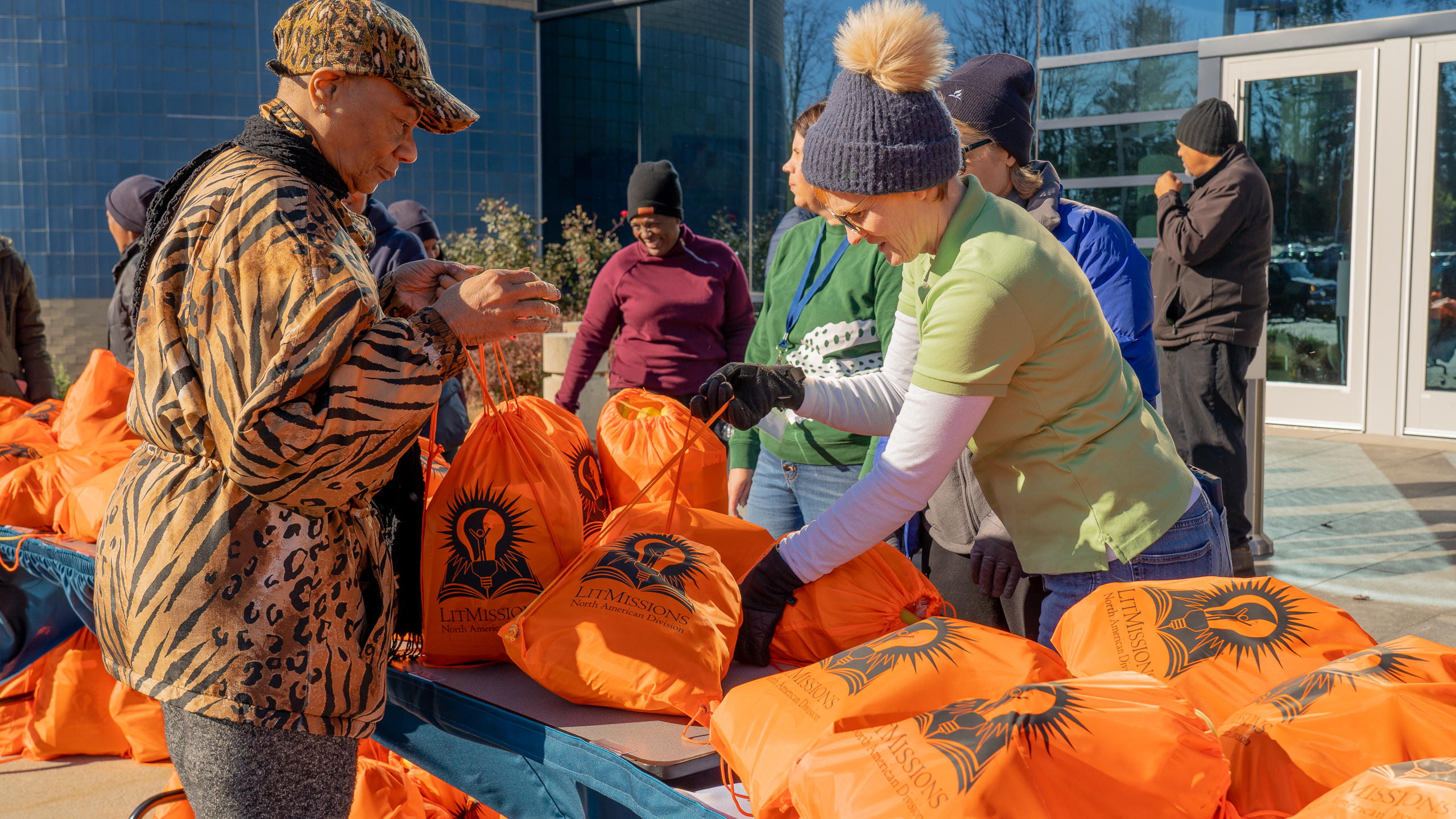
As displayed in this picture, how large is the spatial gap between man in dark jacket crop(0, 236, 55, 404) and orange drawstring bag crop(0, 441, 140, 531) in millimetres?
1827

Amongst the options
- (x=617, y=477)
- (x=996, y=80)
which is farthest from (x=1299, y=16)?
(x=617, y=477)

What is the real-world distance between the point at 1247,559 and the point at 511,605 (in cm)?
388

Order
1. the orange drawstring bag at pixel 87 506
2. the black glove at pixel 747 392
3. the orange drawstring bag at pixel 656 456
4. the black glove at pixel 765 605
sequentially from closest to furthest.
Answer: the black glove at pixel 765 605 → the black glove at pixel 747 392 → the orange drawstring bag at pixel 656 456 → the orange drawstring bag at pixel 87 506

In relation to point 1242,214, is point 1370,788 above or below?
below

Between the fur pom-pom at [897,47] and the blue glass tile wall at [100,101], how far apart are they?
9.21 meters

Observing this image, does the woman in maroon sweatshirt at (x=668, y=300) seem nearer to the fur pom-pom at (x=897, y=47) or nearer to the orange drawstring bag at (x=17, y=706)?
the orange drawstring bag at (x=17, y=706)

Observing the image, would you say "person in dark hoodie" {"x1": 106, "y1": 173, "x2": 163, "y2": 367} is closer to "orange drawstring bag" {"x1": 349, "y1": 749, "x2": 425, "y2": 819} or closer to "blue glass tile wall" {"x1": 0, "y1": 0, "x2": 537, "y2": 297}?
"orange drawstring bag" {"x1": 349, "y1": 749, "x2": 425, "y2": 819}

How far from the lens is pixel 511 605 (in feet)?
6.03

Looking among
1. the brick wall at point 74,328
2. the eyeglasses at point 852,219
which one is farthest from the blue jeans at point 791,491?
the brick wall at point 74,328

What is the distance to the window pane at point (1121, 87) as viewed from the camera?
7836mm

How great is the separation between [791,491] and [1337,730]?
172cm

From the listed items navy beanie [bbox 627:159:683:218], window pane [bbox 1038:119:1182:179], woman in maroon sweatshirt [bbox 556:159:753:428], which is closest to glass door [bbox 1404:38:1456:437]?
window pane [bbox 1038:119:1182:179]

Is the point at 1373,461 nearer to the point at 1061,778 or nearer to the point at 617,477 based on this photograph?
the point at 617,477

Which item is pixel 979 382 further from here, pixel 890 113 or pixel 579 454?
pixel 579 454
